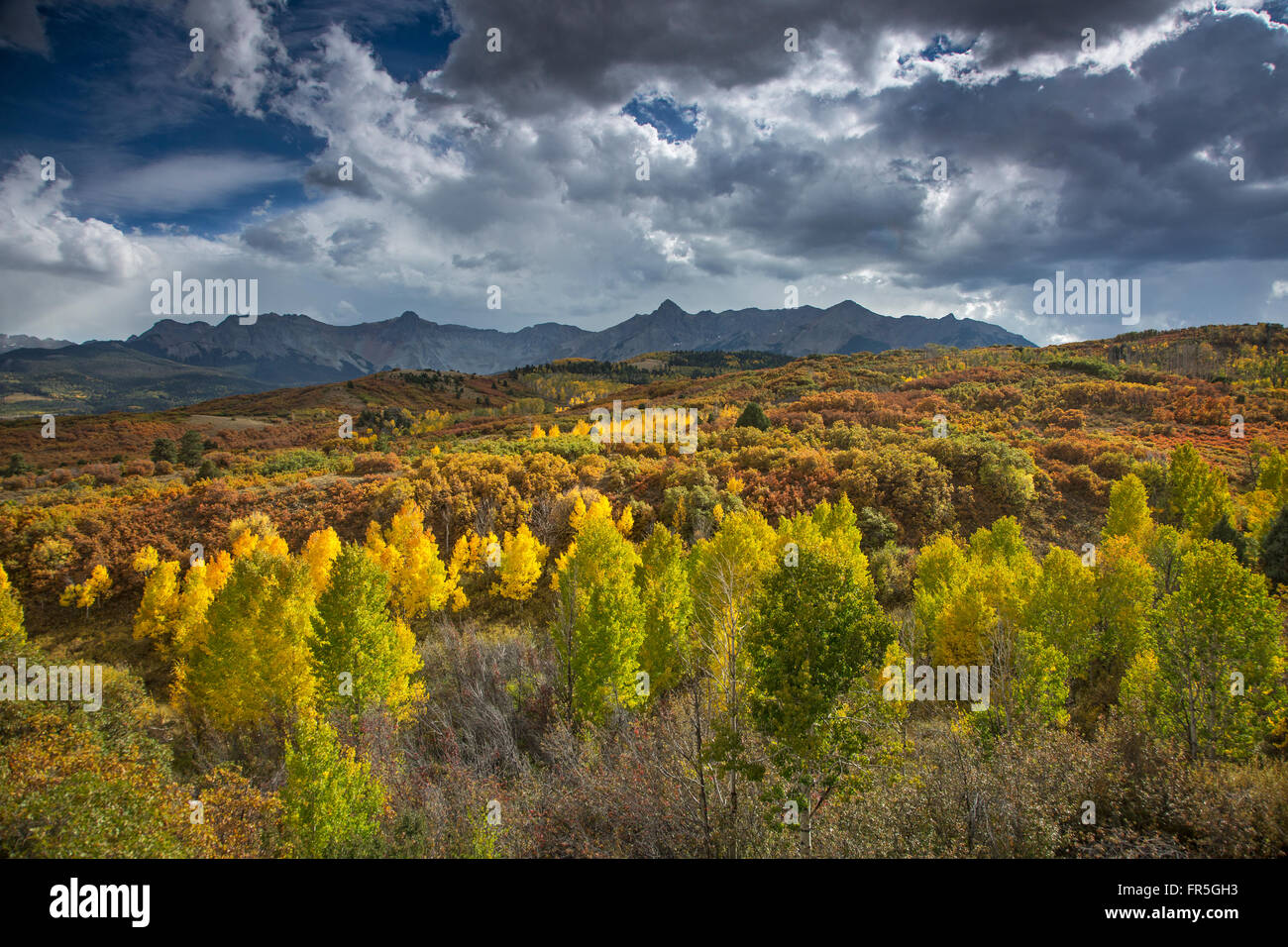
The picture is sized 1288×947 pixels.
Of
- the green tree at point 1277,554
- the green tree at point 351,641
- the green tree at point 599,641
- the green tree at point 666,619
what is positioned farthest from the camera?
the green tree at point 1277,554

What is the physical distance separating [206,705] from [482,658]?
10.4 m

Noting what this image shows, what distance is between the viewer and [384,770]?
1540 cm

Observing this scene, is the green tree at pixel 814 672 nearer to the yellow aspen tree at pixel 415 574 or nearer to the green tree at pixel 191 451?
the yellow aspen tree at pixel 415 574

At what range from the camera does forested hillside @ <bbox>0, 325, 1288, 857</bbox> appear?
406 inches

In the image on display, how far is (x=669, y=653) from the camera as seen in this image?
20.9 metres

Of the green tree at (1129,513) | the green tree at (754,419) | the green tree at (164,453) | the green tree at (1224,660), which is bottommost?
the green tree at (1224,660)

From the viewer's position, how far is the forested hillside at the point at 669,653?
10.3 m

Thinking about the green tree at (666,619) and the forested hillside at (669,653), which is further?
the green tree at (666,619)

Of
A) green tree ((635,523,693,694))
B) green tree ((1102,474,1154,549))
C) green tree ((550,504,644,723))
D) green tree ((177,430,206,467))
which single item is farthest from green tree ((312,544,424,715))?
green tree ((177,430,206,467))

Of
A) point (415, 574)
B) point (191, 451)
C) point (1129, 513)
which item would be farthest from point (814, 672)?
point (191, 451)

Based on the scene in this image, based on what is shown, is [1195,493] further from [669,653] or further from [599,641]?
[599,641]

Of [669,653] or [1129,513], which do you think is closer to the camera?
[669,653]

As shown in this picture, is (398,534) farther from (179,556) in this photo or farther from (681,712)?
(681,712)

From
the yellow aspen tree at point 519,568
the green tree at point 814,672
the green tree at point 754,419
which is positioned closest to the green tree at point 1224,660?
the green tree at point 814,672
